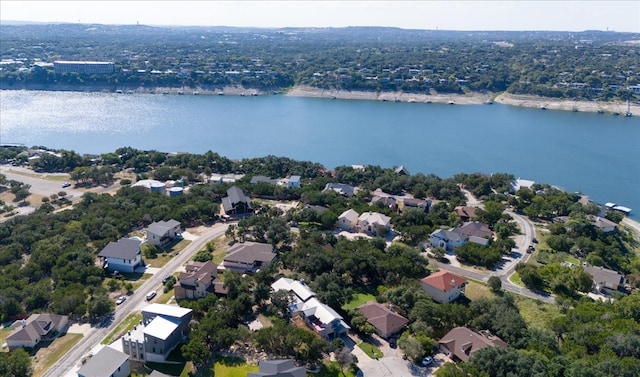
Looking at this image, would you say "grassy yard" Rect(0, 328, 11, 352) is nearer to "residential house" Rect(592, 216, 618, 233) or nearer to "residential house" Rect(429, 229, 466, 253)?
"residential house" Rect(429, 229, 466, 253)

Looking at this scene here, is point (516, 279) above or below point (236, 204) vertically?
below

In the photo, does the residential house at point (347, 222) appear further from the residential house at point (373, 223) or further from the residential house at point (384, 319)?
the residential house at point (384, 319)

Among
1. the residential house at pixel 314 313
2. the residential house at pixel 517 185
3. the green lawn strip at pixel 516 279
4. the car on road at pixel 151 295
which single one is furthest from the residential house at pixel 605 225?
the car on road at pixel 151 295

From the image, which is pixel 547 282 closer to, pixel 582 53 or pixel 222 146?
pixel 222 146

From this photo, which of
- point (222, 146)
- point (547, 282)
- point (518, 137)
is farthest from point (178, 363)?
point (518, 137)

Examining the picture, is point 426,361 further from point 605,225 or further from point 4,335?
point 605,225

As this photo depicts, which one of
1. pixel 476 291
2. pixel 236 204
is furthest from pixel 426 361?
pixel 236 204
